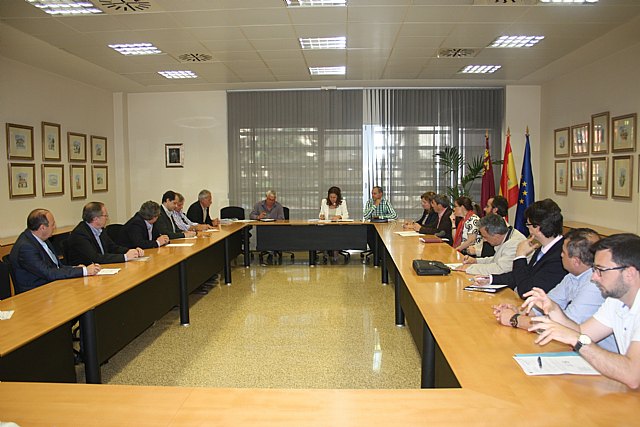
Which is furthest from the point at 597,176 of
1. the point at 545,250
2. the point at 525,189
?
the point at 545,250

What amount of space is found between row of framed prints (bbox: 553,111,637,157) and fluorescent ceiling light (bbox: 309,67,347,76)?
3.65 metres

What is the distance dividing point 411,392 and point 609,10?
4.77 meters

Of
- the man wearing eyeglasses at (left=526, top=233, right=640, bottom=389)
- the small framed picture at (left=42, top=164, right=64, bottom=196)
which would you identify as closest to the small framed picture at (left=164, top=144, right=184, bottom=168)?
the small framed picture at (left=42, top=164, right=64, bottom=196)

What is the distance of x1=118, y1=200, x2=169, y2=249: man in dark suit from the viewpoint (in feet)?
18.2

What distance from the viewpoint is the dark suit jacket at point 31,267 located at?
3801 mm

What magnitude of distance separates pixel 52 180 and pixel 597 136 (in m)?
7.86

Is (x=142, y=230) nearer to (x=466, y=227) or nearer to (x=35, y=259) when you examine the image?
(x=35, y=259)

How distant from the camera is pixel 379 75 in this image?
823 centimetres

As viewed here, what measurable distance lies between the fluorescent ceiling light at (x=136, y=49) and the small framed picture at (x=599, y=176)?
6.10 m

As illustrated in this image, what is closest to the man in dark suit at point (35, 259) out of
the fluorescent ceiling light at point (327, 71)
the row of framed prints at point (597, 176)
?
the fluorescent ceiling light at point (327, 71)

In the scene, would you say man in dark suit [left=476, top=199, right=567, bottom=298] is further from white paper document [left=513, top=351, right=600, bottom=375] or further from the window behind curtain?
the window behind curtain

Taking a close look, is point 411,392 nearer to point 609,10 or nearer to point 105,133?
point 609,10

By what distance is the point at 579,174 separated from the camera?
7754 mm

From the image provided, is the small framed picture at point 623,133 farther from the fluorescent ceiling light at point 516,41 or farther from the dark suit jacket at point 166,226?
the dark suit jacket at point 166,226
